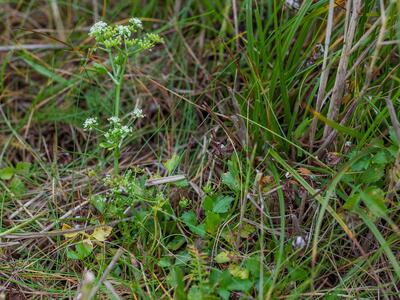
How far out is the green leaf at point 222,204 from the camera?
1784 millimetres

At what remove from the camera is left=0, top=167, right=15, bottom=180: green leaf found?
208 centimetres

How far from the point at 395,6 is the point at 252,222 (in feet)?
2.58

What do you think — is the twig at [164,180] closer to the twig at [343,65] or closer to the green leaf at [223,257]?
the green leaf at [223,257]

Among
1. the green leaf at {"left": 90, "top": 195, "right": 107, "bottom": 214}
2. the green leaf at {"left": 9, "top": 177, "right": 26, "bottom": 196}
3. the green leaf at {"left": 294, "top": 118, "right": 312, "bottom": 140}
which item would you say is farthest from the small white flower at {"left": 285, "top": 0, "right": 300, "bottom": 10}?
the green leaf at {"left": 9, "top": 177, "right": 26, "bottom": 196}

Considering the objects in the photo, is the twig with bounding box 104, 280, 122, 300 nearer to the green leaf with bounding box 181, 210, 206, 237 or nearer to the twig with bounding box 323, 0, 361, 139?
the green leaf with bounding box 181, 210, 206, 237

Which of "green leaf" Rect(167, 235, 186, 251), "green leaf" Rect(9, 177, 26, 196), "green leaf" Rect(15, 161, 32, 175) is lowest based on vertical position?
"green leaf" Rect(9, 177, 26, 196)

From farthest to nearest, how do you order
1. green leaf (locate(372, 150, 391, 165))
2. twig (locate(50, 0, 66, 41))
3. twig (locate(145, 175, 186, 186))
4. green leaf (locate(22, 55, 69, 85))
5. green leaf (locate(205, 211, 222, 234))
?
twig (locate(50, 0, 66, 41)) → green leaf (locate(22, 55, 69, 85)) → twig (locate(145, 175, 186, 186)) → green leaf (locate(205, 211, 222, 234)) → green leaf (locate(372, 150, 391, 165))

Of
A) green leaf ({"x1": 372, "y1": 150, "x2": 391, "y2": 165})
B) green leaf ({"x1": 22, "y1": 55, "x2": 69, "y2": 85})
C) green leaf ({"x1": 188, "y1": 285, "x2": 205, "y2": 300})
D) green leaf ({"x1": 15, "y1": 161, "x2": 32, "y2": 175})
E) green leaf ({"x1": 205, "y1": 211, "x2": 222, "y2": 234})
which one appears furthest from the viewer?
green leaf ({"x1": 22, "y1": 55, "x2": 69, "y2": 85})

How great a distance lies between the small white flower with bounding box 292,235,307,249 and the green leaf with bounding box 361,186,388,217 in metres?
0.21

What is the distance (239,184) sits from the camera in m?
1.80

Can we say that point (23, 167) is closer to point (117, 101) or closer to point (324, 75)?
point (117, 101)

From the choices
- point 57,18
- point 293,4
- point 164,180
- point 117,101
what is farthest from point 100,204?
point 57,18

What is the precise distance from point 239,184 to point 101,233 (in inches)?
18.1

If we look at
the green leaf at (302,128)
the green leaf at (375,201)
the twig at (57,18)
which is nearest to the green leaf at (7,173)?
the twig at (57,18)
